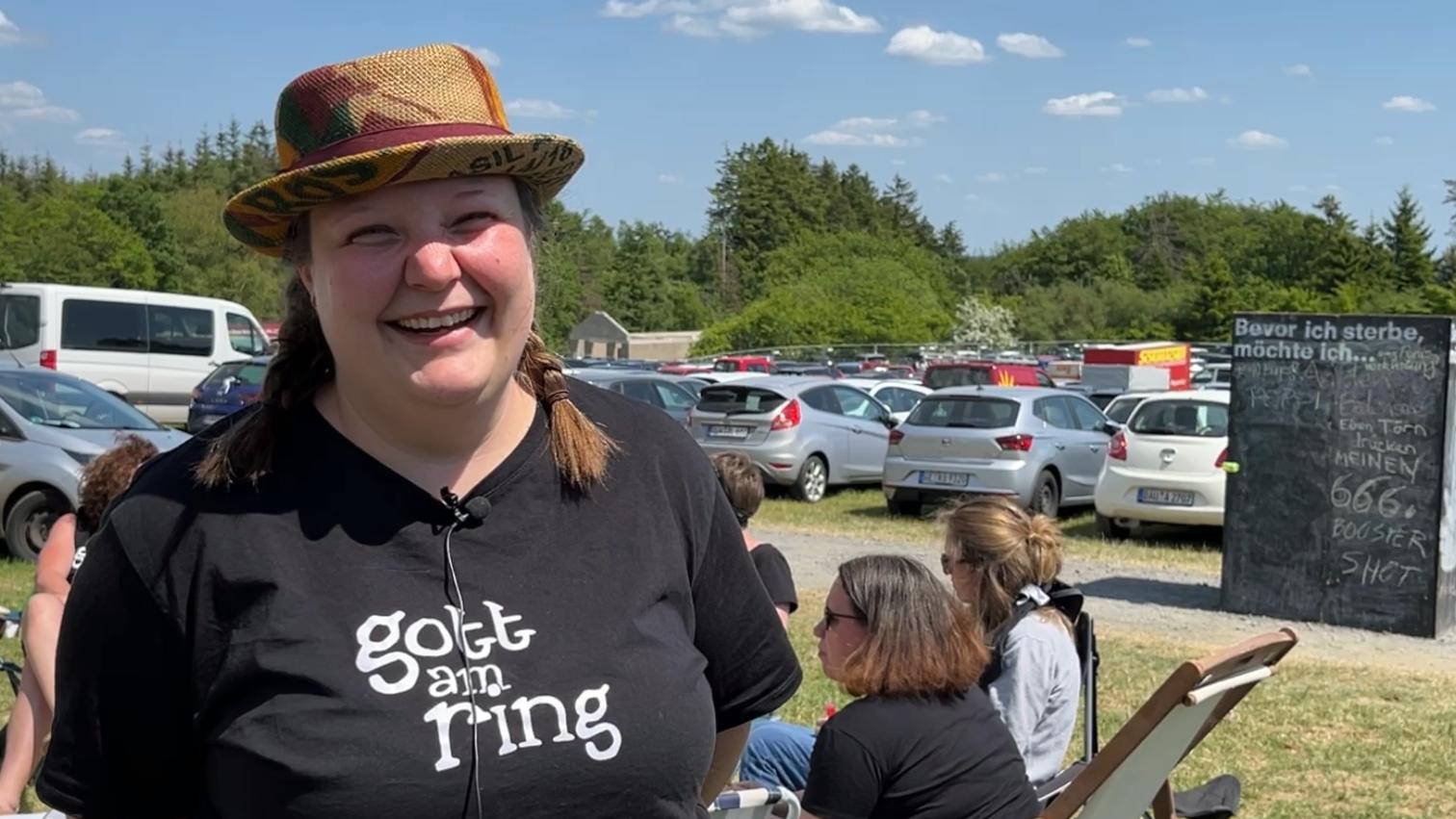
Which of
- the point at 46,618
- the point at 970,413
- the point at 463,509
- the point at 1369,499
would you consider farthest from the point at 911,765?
the point at 970,413

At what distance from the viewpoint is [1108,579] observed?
12188 millimetres

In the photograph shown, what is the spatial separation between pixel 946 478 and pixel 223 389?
10.6 meters

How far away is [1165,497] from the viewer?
1392cm

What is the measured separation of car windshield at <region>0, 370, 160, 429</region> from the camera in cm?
1177

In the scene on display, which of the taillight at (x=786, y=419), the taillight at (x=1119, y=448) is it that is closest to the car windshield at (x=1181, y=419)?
the taillight at (x=1119, y=448)

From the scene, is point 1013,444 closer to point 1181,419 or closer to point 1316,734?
point 1181,419

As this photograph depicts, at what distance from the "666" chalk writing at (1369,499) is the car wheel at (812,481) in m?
8.70

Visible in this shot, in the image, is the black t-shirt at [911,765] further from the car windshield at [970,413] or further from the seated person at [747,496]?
the car windshield at [970,413]

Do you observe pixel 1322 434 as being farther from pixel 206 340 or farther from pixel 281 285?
pixel 206 340

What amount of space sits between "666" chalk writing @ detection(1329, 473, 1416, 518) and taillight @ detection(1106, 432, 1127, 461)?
419cm

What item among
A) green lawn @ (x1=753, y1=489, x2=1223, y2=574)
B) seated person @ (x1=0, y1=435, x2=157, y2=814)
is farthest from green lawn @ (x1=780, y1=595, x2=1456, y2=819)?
green lawn @ (x1=753, y1=489, x2=1223, y2=574)

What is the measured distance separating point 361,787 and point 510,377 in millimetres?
554

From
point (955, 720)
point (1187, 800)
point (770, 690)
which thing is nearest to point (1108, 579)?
point (1187, 800)

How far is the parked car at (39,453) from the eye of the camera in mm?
11203
